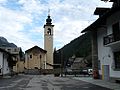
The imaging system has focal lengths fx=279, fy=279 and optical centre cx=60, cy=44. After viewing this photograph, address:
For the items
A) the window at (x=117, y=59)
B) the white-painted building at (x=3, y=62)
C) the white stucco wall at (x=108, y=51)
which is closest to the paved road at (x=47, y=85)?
the white stucco wall at (x=108, y=51)

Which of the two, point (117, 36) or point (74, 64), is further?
point (74, 64)

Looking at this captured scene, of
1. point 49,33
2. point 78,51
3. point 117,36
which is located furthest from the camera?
point 78,51

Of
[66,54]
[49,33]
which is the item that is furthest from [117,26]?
→ [66,54]

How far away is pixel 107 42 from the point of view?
3039cm

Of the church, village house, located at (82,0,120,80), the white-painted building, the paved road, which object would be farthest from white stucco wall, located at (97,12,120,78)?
the church

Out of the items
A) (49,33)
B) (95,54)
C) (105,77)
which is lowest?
(105,77)

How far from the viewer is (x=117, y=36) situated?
90.7ft

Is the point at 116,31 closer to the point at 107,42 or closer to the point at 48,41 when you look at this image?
the point at 107,42

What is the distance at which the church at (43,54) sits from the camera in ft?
319

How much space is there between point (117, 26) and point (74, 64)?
78.2 meters

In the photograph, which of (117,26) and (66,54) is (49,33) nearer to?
(66,54)

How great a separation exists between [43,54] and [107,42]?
2703 inches

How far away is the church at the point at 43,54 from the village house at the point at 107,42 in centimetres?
5967

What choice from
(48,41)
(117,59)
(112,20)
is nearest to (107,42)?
(117,59)
